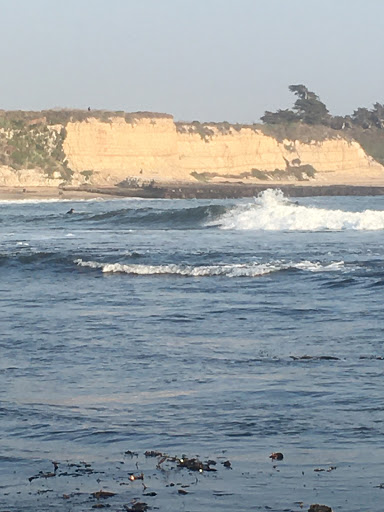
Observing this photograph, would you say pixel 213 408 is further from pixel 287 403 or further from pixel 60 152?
pixel 60 152

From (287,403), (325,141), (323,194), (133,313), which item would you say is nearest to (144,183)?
(323,194)

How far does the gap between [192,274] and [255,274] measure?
3.94ft

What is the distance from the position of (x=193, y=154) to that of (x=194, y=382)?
221ft

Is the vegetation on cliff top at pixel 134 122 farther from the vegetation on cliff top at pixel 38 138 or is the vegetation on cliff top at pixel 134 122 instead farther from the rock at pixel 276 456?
the rock at pixel 276 456

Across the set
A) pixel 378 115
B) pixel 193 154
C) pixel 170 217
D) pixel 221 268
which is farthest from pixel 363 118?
pixel 221 268

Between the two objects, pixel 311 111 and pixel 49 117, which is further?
pixel 311 111

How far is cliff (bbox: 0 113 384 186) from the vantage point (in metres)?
68.1

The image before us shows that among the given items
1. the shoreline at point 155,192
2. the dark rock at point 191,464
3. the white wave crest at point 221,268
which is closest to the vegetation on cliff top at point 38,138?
the shoreline at point 155,192

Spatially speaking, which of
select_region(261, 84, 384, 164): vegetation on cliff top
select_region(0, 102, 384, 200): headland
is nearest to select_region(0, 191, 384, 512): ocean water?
select_region(0, 102, 384, 200): headland

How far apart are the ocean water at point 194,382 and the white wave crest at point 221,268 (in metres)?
0.05

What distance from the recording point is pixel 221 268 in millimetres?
18500

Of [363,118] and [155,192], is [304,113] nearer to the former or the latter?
[363,118]

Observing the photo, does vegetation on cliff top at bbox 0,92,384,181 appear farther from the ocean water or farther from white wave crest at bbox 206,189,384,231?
the ocean water

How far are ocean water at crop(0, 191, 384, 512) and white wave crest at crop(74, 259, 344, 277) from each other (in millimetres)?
50
